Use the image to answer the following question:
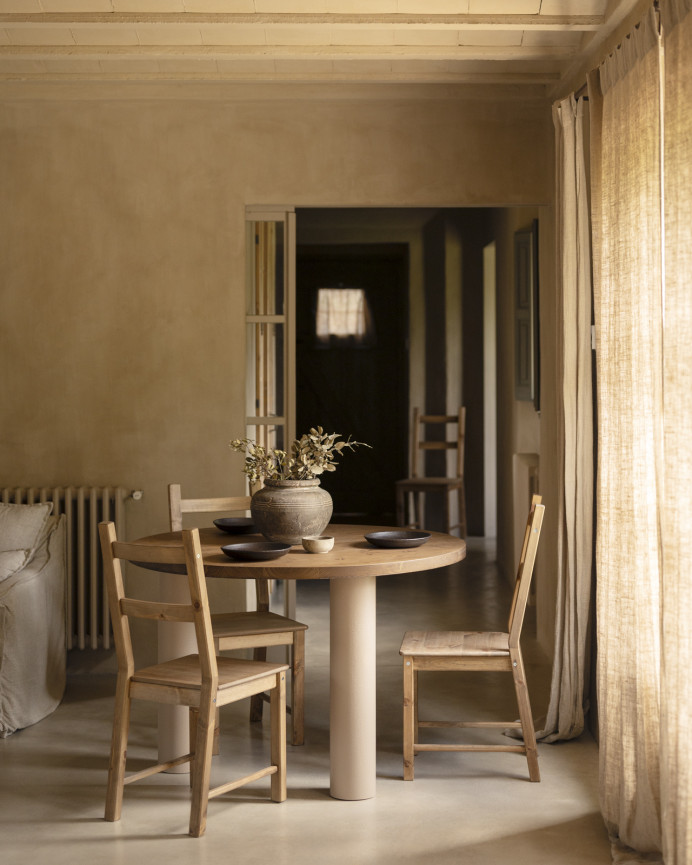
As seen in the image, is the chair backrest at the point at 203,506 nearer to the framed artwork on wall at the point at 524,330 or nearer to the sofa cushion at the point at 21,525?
the sofa cushion at the point at 21,525

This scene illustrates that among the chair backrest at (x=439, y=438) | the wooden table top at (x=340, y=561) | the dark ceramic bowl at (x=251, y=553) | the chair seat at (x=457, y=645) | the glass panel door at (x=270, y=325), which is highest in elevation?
the glass panel door at (x=270, y=325)

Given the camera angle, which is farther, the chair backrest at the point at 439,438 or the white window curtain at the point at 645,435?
the chair backrest at the point at 439,438

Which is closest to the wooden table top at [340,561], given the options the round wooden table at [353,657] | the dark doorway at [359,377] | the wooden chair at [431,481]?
the round wooden table at [353,657]

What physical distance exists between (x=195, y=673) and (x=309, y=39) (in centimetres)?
254

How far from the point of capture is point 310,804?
3.13 metres

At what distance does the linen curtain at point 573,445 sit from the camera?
12.1 feet

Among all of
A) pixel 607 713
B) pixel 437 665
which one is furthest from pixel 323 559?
pixel 607 713

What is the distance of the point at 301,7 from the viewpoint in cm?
353

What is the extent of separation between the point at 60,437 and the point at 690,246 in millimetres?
3345

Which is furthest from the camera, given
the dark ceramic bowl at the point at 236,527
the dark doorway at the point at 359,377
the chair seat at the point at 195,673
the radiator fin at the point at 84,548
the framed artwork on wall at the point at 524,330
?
the dark doorway at the point at 359,377

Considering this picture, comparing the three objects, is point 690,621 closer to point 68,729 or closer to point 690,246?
point 690,246

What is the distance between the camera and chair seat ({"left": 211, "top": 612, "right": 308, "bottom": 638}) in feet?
11.4

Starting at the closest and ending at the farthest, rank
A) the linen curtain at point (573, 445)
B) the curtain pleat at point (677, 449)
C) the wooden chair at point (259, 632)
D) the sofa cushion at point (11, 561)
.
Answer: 1. the curtain pleat at point (677, 449)
2. the wooden chair at point (259, 632)
3. the linen curtain at point (573, 445)
4. the sofa cushion at point (11, 561)

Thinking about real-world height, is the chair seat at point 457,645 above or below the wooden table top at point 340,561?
below
